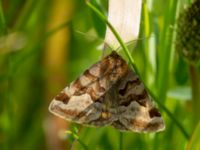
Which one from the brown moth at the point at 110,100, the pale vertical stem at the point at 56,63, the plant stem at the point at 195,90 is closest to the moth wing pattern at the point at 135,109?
the brown moth at the point at 110,100


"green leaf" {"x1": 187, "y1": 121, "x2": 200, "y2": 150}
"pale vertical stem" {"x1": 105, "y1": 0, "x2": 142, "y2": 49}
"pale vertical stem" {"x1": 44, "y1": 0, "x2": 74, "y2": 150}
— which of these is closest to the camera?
"green leaf" {"x1": 187, "y1": 121, "x2": 200, "y2": 150}

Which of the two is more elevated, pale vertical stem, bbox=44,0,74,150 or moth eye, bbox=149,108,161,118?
moth eye, bbox=149,108,161,118

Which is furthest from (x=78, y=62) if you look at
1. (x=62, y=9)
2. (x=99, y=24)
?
(x=99, y=24)

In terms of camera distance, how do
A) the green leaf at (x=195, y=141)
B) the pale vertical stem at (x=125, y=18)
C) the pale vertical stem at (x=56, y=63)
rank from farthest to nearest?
1. the pale vertical stem at (x=56, y=63)
2. the pale vertical stem at (x=125, y=18)
3. the green leaf at (x=195, y=141)

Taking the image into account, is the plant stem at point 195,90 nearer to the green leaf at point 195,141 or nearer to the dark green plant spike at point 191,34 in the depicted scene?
the dark green plant spike at point 191,34

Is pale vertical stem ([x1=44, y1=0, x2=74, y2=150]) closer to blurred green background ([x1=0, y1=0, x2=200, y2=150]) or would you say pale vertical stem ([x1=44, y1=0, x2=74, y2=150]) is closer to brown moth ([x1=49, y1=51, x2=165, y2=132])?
blurred green background ([x1=0, y1=0, x2=200, y2=150])

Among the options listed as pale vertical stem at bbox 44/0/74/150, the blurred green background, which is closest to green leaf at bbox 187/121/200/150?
the blurred green background

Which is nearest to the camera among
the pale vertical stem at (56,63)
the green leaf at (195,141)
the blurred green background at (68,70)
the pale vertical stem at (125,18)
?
the green leaf at (195,141)

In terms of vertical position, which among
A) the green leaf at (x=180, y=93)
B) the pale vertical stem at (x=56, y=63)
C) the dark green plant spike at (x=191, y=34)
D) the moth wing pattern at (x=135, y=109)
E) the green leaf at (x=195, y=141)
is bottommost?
the pale vertical stem at (x=56, y=63)
